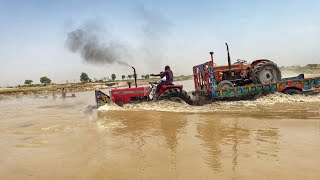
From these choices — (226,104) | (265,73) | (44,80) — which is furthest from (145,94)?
(44,80)

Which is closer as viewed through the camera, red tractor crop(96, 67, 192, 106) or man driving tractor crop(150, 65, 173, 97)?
man driving tractor crop(150, 65, 173, 97)

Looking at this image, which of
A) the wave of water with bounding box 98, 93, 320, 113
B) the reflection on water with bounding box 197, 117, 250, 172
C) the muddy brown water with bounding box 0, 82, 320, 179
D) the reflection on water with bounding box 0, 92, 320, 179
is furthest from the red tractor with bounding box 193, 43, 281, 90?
the reflection on water with bounding box 197, 117, 250, 172

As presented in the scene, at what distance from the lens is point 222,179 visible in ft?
14.0

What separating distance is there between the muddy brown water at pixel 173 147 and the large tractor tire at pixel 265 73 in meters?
3.02

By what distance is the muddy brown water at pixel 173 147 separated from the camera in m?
4.71

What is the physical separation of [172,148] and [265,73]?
9091mm

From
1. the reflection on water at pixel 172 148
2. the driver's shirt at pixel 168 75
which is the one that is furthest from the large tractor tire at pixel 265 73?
the driver's shirt at pixel 168 75

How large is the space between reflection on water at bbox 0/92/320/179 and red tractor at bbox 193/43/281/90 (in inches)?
132

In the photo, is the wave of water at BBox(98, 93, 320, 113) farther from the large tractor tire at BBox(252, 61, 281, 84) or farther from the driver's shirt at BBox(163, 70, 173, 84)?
the driver's shirt at BBox(163, 70, 173, 84)

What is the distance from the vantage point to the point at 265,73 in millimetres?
13891

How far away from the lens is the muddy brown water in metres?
4.71

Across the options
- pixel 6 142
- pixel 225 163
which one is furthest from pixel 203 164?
pixel 6 142

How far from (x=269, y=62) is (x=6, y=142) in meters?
10.9

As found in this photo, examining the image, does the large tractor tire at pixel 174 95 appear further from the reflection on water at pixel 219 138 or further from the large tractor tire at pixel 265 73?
the reflection on water at pixel 219 138
